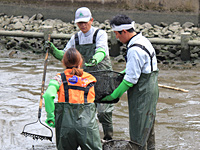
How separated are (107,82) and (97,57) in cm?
80

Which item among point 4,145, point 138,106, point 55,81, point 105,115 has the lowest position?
point 4,145

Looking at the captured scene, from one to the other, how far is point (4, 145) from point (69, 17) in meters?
10.4

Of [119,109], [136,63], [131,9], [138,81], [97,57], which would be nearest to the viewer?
[136,63]

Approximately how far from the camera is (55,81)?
13.0 ft

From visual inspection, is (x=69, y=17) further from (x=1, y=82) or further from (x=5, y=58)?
(x=1, y=82)

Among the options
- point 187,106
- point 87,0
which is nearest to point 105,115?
point 187,106

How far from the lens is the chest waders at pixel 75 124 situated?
395 cm

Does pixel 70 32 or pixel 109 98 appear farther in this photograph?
pixel 70 32

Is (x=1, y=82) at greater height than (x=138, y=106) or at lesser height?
lesser

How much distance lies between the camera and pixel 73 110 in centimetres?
396

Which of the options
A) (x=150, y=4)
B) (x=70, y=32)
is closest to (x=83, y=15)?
(x=70, y=32)

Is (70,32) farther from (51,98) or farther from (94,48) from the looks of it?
(51,98)

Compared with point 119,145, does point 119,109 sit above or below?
below

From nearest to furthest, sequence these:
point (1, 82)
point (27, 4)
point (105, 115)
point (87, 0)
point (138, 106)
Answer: point (138, 106)
point (105, 115)
point (1, 82)
point (87, 0)
point (27, 4)
